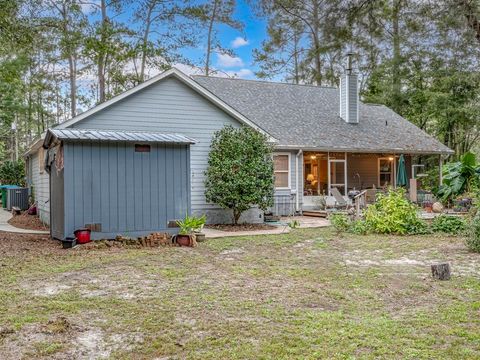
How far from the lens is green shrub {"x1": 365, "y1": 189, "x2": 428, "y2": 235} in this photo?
11727 mm

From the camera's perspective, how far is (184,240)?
988 cm

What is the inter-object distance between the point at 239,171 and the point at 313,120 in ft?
25.8

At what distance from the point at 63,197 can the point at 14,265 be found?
2597 mm

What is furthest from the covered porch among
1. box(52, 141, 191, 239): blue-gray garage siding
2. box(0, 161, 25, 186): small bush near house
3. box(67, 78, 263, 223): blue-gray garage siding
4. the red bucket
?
box(0, 161, 25, 186): small bush near house

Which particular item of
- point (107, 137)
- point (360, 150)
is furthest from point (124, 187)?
point (360, 150)

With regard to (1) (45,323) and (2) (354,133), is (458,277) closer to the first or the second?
(1) (45,323)

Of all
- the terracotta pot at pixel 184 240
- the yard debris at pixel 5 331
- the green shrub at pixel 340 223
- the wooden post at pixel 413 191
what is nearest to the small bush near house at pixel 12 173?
the terracotta pot at pixel 184 240

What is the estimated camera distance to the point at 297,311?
15.8 feet

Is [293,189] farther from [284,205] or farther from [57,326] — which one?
[57,326]

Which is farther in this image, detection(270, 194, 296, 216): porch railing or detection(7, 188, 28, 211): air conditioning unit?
detection(7, 188, 28, 211): air conditioning unit

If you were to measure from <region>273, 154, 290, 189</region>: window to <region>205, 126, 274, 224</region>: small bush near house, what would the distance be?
10.6 feet

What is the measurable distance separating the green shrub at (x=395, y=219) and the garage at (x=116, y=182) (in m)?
5.02

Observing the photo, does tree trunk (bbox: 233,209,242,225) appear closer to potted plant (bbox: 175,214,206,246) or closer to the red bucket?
potted plant (bbox: 175,214,206,246)

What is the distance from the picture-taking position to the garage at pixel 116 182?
9.80 m
